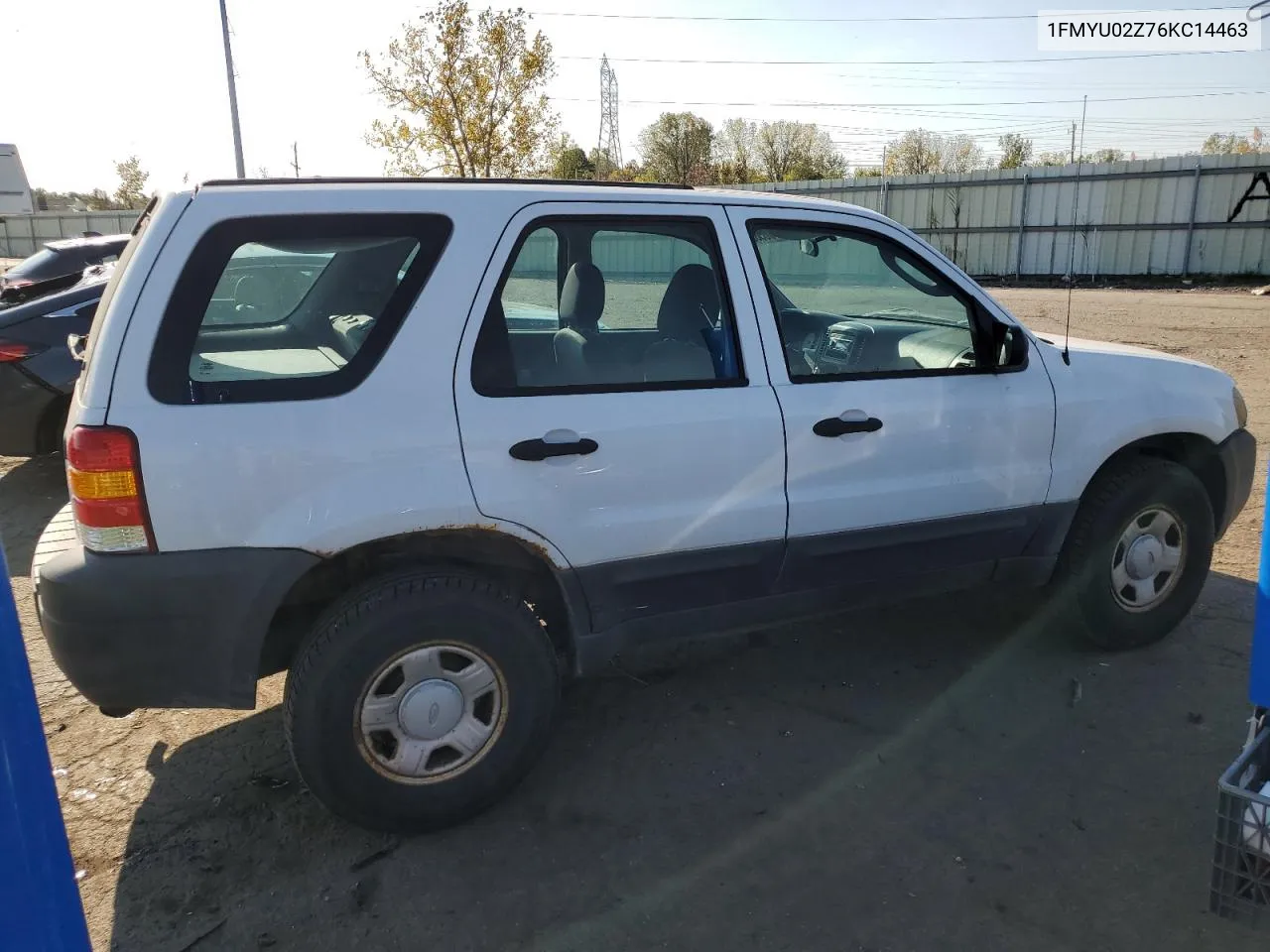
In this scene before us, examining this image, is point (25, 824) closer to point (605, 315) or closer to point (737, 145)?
point (605, 315)

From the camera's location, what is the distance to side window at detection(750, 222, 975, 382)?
11.2ft

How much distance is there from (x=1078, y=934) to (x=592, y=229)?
2.49 metres

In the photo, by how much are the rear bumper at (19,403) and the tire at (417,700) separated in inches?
195

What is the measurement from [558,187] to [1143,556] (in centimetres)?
286

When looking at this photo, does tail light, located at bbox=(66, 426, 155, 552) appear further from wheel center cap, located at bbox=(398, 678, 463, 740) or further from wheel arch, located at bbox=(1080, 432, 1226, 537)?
wheel arch, located at bbox=(1080, 432, 1226, 537)

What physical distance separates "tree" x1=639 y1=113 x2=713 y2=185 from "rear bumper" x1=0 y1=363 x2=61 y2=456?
3603 centimetres

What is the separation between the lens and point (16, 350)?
6488 millimetres

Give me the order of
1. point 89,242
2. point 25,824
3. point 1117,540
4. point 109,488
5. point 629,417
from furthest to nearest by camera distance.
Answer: point 89,242, point 1117,540, point 629,417, point 109,488, point 25,824

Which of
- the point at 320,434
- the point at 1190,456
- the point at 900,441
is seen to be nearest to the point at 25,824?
the point at 320,434

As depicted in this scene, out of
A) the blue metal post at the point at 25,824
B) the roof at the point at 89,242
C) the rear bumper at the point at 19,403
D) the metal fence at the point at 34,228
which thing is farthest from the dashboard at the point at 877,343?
the metal fence at the point at 34,228

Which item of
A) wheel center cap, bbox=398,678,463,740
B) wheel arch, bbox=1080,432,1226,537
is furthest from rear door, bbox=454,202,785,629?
wheel arch, bbox=1080,432,1226,537

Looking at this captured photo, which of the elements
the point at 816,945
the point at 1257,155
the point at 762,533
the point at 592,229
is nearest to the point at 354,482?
the point at 592,229

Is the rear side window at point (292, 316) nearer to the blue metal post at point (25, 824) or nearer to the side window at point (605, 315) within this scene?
the side window at point (605, 315)

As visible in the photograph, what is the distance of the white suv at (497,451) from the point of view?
2.57 m
